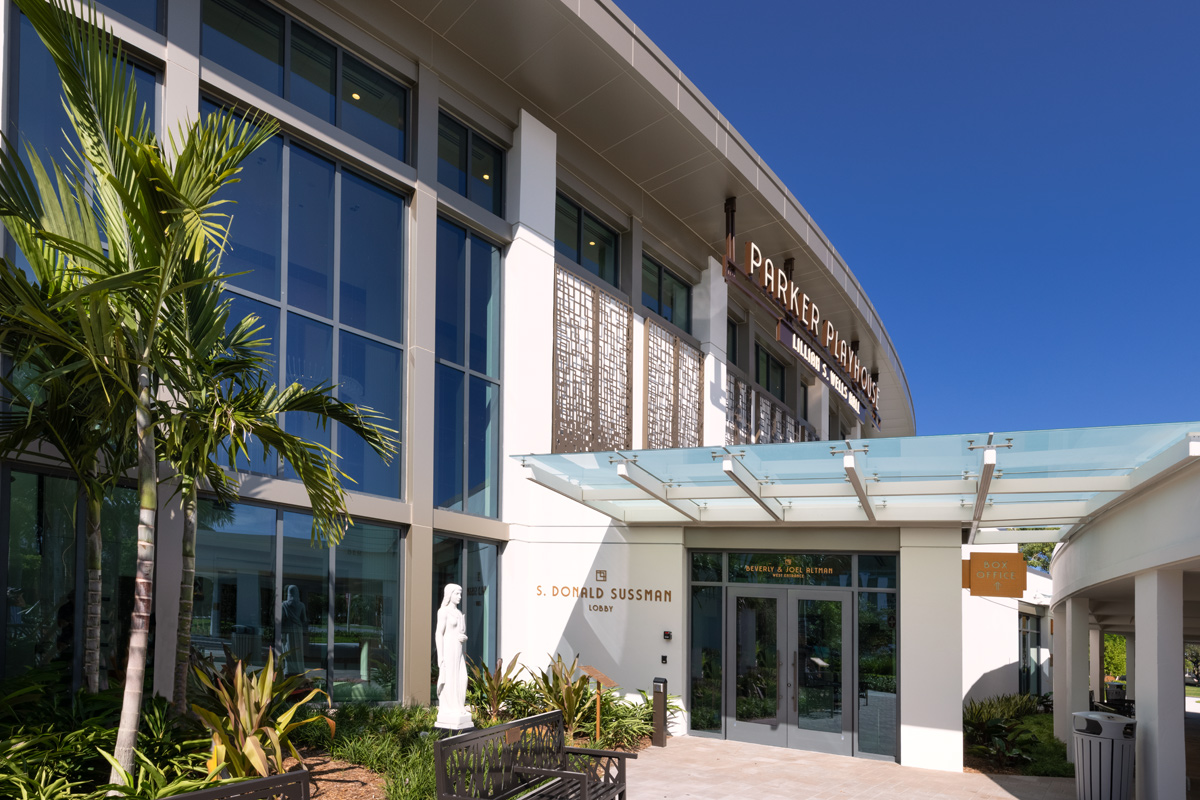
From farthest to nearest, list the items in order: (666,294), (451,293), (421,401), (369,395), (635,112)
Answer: (666,294) < (635,112) < (451,293) < (421,401) < (369,395)

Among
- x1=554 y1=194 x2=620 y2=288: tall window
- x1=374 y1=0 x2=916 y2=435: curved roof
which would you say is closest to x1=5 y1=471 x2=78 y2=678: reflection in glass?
x1=374 y1=0 x2=916 y2=435: curved roof

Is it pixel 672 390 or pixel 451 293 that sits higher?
pixel 451 293

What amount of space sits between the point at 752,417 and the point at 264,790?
18.6m

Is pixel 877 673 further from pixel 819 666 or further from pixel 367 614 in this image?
pixel 367 614

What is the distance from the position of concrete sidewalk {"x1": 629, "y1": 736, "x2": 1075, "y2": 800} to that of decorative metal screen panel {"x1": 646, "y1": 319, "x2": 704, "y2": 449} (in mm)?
6782

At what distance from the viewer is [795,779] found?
11.0 m

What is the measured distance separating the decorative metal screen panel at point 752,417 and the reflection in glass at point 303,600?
34.7 feet

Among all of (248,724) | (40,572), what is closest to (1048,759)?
(248,724)

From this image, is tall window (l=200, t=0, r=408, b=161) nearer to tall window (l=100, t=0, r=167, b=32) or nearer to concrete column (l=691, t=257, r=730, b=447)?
tall window (l=100, t=0, r=167, b=32)

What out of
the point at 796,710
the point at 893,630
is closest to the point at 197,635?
the point at 796,710

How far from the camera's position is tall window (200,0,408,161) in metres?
11.0

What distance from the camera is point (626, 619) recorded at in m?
14.6

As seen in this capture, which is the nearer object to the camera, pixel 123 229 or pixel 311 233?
pixel 123 229

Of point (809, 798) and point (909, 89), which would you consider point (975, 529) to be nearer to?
point (809, 798)
